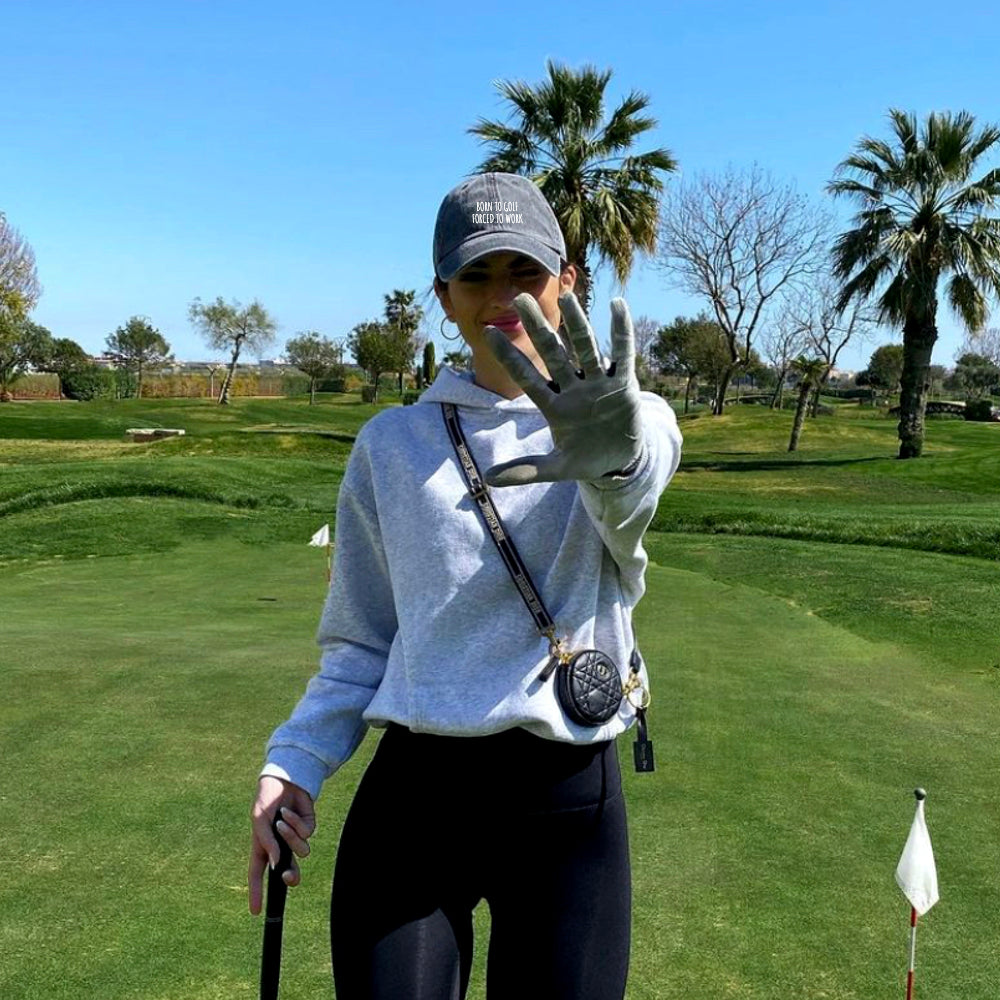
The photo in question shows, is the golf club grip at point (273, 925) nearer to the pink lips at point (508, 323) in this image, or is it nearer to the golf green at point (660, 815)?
the golf green at point (660, 815)

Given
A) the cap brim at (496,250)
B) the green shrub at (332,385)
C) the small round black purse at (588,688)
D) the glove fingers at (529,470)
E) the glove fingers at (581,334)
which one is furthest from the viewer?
the green shrub at (332,385)

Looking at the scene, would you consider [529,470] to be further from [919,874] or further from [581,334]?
[919,874]

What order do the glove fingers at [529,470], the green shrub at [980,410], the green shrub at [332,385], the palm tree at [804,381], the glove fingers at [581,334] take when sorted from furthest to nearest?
the green shrub at [332,385] < the green shrub at [980,410] < the palm tree at [804,381] < the glove fingers at [529,470] < the glove fingers at [581,334]

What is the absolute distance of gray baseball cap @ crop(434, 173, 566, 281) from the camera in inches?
72.5

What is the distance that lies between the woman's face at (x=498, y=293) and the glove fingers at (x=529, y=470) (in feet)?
1.17

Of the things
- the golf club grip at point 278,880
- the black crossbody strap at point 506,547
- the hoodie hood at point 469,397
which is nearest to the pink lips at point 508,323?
the hoodie hood at point 469,397

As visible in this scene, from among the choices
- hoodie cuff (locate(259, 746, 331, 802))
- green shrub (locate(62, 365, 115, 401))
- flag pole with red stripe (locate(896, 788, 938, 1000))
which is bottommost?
flag pole with red stripe (locate(896, 788, 938, 1000))

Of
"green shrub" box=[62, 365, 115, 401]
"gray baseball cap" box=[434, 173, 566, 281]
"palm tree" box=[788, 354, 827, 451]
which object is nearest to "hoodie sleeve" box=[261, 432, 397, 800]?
"gray baseball cap" box=[434, 173, 566, 281]

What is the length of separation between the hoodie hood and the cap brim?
0.60 feet

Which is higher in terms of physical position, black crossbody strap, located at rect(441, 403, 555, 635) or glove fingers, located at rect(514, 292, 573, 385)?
glove fingers, located at rect(514, 292, 573, 385)

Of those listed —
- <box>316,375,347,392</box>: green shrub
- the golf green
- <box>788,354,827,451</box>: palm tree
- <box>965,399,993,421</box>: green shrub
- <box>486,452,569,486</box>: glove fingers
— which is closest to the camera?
<box>486,452,569,486</box>: glove fingers

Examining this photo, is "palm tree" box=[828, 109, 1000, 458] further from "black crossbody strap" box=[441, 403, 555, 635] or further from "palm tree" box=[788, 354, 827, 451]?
"black crossbody strap" box=[441, 403, 555, 635]

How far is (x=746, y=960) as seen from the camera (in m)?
2.91

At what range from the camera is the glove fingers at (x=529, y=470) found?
5.03 feet
